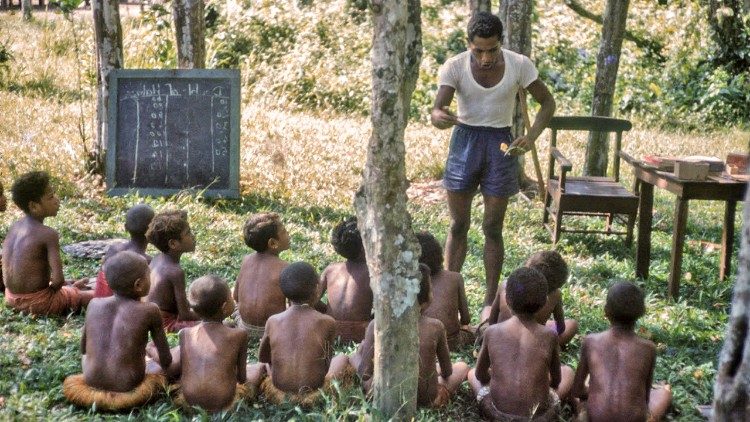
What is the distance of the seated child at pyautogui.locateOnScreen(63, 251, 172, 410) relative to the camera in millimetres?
4227

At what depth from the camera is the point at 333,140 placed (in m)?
11.3

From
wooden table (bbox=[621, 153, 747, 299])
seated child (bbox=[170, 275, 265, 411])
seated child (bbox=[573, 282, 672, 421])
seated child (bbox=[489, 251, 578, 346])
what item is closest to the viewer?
seated child (bbox=[573, 282, 672, 421])

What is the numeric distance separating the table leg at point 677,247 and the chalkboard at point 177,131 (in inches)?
157

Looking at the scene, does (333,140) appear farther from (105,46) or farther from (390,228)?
(390,228)

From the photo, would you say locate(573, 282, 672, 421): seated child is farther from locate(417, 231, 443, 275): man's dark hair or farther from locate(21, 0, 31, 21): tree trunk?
locate(21, 0, 31, 21): tree trunk

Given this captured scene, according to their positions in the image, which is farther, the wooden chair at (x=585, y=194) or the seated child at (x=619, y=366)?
the wooden chair at (x=585, y=194)

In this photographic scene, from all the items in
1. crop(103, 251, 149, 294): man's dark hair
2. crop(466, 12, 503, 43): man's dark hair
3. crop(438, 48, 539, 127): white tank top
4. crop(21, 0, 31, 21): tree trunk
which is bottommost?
crop(103, 251, 149, 294): man's dark hair

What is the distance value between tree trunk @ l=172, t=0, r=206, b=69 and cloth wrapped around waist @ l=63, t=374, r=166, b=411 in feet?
17.4

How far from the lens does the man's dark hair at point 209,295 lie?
4.25 meters

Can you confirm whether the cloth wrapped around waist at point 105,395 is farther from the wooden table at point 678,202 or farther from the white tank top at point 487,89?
the wooden table at point 678,202

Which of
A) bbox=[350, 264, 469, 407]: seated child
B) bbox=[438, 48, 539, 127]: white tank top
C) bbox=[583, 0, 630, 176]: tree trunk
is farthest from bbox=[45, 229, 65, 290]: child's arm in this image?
bbox=[583, 0, 630, 176]: tree trunk

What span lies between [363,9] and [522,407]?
41.5ft

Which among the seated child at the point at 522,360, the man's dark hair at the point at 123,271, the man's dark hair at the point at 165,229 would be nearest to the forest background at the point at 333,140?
the seated child at the point at 522,360

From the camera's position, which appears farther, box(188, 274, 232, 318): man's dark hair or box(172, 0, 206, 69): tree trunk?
box(172, 0, 206, 69): tree trunk
